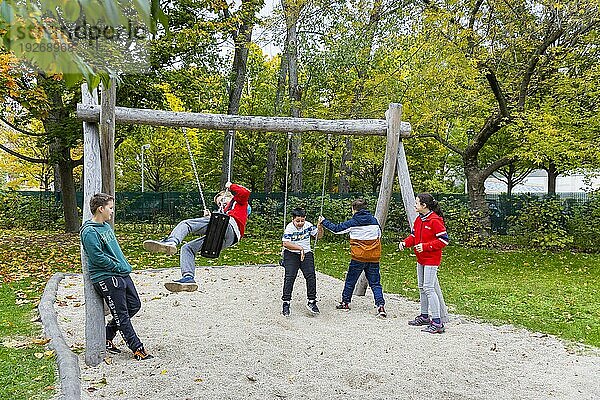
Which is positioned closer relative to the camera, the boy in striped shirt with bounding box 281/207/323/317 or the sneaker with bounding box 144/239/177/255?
the sneaker with bounding box 144/239/177/255

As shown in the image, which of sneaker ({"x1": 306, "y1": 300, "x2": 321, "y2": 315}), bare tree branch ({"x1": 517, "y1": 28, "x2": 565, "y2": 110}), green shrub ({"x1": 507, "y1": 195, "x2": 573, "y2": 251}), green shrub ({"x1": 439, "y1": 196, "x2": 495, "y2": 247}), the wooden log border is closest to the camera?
the wooden log border

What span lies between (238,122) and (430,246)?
2865mm

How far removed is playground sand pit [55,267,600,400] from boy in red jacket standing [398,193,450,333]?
12.1 inches

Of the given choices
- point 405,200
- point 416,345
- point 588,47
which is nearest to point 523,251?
point 588,47

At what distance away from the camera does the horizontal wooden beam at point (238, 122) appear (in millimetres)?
6746

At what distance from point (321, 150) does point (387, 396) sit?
17.4m

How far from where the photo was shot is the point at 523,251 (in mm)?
14859

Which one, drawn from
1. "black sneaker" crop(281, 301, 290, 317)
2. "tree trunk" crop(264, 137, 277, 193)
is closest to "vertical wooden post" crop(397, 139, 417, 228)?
"black sneaker" crop(281, 301, 290, 317)

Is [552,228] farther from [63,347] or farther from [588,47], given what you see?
[63,347]

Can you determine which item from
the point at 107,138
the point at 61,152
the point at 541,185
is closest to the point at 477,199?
the point at 61,152

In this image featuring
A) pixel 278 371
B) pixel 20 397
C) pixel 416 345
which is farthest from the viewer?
pixel 416 345

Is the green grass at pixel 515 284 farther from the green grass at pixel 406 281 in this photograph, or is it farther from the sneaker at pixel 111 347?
the sneaker at pixel 111 347

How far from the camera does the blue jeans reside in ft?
25.0

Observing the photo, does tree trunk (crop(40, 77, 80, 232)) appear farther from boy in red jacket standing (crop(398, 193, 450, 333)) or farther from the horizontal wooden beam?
boy in red jacket standing (crop(398, 193, 450, 333))
